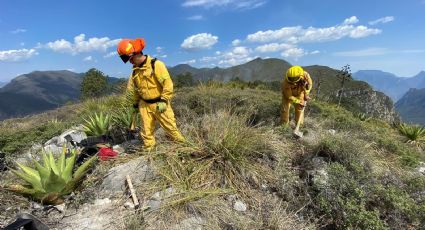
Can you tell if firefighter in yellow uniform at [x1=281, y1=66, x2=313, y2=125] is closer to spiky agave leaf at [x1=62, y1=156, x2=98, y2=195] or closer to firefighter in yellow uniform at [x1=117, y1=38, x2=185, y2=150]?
firefighter in yellow uniform at [x1=117, y1=38, x2=185, y2=150]

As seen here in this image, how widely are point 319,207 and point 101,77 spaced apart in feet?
138

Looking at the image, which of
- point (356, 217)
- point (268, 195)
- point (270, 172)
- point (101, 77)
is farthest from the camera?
point (101, 77)

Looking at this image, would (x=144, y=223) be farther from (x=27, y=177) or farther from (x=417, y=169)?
(x=417, y=169)

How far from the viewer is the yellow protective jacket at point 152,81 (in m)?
5.35

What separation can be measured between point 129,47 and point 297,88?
3.86 metres

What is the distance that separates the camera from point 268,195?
4.72m

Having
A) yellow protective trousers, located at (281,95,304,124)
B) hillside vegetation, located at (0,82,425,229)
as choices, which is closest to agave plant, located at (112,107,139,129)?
hillside vegetation, located at (0,82,425,229)

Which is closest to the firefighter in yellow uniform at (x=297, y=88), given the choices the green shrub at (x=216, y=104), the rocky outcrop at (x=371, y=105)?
→ the green shrub at (x=216, y=104)

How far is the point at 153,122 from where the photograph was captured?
5715 mm

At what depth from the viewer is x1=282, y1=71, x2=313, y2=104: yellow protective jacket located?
7301mm

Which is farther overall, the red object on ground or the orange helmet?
the red object on ground

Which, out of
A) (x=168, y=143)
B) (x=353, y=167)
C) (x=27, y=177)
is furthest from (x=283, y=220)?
(x=27, y=177)

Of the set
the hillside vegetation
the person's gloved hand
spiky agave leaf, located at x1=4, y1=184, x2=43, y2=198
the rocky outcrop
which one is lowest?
the rocky outcrop

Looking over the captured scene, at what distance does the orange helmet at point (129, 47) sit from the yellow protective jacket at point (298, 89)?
3.47 metres
